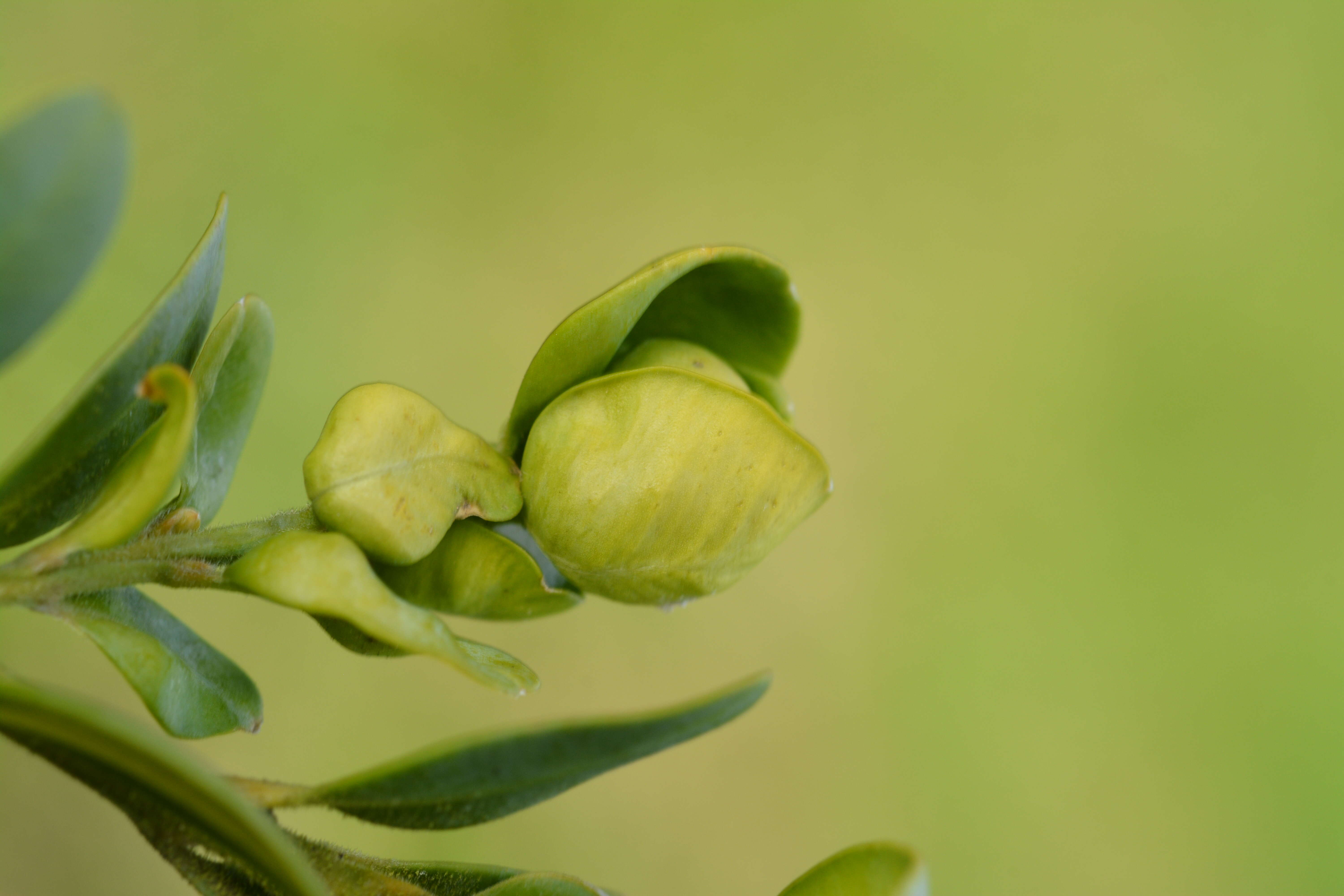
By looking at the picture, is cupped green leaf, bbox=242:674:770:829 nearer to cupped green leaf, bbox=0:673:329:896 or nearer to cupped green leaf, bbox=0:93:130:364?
cupped green leaf, bbox=0:673:329:896

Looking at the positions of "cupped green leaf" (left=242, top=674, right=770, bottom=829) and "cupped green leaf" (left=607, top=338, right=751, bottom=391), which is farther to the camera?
"cupped green leaf" (left=607, top=338, right=751, bottom=391)

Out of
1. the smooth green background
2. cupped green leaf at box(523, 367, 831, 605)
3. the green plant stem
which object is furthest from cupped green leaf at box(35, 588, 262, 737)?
the smooth green background

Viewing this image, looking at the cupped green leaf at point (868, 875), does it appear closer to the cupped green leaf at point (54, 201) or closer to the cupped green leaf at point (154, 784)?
the cupped green leaf at point (154, 784)

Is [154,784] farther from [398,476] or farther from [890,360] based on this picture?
[890,360]

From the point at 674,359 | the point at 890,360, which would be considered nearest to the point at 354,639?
the point at 674,359

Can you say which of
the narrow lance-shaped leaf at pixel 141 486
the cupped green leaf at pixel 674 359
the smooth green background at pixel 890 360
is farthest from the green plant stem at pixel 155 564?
the smooth green background at pixel 890 360

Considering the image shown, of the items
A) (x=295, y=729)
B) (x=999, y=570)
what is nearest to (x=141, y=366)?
(x=295, y=729)
